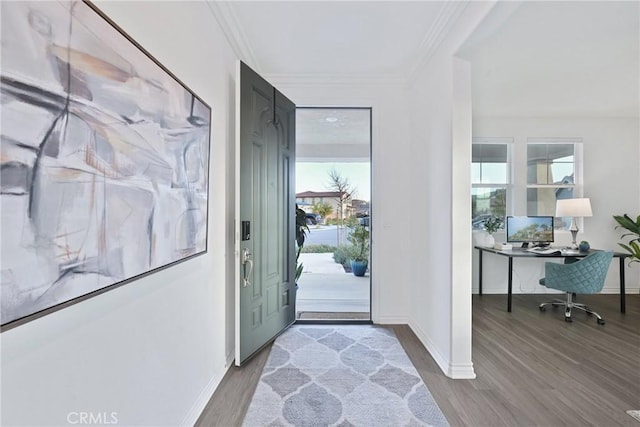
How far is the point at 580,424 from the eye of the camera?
1723 millimetres

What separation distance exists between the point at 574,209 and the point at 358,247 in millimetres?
3228

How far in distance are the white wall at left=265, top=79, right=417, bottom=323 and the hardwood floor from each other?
15.7 inches

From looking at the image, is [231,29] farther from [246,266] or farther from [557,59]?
[557,59]

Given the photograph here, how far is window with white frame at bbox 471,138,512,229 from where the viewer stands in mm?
4469

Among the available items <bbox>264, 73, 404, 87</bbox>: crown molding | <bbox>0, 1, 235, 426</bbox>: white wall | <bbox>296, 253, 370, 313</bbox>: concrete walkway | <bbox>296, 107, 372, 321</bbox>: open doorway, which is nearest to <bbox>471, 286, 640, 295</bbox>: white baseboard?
<bbox>296, 253, 370, 313</bbox>: concrete walkway

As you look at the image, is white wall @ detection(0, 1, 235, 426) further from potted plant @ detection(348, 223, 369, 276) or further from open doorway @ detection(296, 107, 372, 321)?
potted plant @ detection(348, 223, 369, 276)

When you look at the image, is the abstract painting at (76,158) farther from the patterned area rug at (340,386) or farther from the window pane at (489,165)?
the window pane at (489,165)

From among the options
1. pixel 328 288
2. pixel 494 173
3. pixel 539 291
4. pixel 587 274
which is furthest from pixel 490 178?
pixel 328 288

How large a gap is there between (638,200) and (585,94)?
2103mm

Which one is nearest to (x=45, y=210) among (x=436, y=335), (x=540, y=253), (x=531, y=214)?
(x=436, y=335)

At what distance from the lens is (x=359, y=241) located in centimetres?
571

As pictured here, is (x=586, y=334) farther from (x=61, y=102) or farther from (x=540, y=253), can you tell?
(x=61, y=102)

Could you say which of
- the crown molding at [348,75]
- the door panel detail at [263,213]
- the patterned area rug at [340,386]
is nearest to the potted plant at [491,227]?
the patterned area rug at [340,386]

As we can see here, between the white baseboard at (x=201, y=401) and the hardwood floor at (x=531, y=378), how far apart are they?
0.11ft
